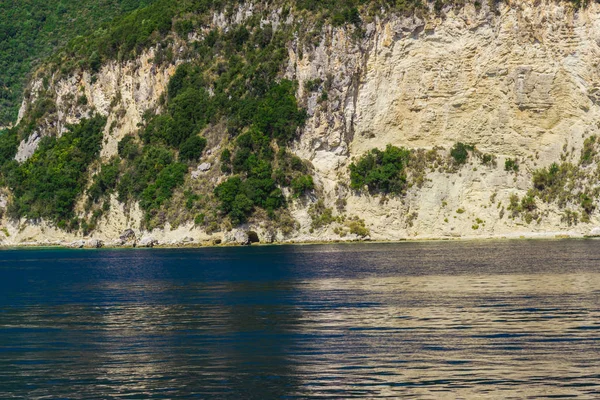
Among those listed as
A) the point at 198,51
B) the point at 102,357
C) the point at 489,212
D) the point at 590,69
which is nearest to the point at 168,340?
the point at 102,357

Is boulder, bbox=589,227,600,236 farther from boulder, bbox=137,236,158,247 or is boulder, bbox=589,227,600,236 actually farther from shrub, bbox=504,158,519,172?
boulder, bbox=137,236,158,247

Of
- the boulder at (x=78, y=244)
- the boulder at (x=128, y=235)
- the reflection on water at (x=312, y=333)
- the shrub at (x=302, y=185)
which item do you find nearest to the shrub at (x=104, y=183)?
the boulder at (x=78, y=244)

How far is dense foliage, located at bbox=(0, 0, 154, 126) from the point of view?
150125mm

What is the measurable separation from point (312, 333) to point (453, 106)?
67522mm

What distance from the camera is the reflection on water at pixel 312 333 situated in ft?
73.5

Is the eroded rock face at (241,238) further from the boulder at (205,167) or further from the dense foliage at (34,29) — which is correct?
the dense foliage at (34,29)

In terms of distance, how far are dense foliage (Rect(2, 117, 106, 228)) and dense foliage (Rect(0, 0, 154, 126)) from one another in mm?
36577

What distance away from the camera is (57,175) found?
357 feet

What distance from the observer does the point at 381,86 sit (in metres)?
96.7

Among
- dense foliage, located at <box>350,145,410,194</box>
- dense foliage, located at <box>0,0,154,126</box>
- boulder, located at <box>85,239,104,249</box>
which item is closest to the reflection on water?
dense foliage, located at <box>350,145,410,194</box>

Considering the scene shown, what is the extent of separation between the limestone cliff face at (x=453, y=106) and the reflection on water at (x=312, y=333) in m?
34.4

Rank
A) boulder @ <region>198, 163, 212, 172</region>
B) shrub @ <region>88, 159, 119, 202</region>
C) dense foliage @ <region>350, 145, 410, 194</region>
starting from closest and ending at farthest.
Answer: dense foliage @ <region>350, 145, 410, 194</region> < boulder @ <region>198, 163, 212, 172</region> < shrub @ <region>88, 159, 119, 202</region>

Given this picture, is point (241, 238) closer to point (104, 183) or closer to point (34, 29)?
point (104, 183)

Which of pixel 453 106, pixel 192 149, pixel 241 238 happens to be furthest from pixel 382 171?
pixel 192 149
